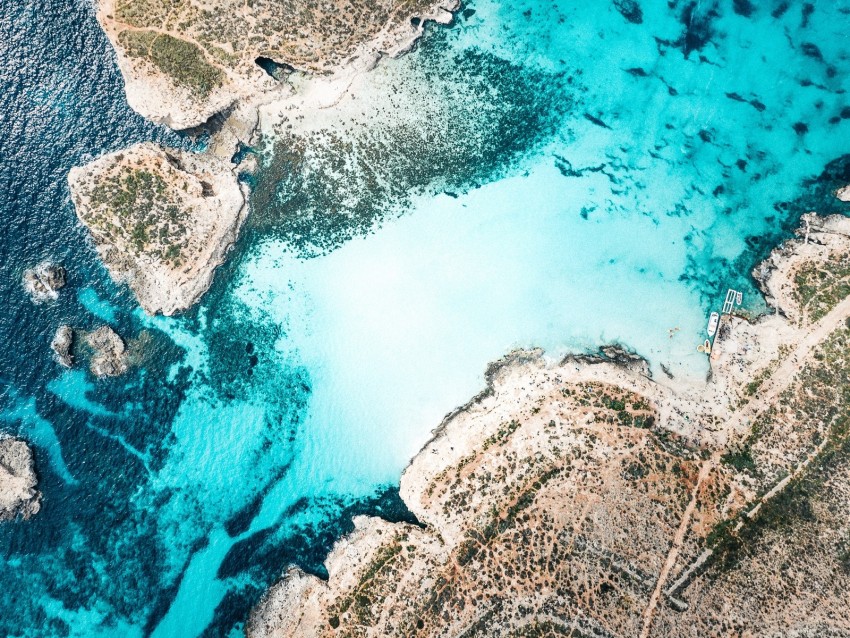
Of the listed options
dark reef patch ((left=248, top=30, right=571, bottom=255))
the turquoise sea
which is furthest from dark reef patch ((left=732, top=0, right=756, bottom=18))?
dark reef patch ((left=248, top=30, right=571, bottom=255))

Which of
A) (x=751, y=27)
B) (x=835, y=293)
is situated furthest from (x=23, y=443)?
(x=751, y=27)

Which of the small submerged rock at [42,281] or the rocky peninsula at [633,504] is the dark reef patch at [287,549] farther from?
the small submerged rock at [42,281]

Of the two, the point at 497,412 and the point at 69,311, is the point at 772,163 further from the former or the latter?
the point at 69,311

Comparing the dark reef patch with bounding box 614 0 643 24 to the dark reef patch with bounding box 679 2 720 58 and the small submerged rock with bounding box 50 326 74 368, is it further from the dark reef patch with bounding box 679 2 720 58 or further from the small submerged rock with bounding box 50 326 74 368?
the small submerged rock with bounding box 50 326 74 368

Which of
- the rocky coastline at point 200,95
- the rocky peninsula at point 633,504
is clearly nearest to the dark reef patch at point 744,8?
the rocky peninsula at point 633,504

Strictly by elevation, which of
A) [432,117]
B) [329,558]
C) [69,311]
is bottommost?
[329,558]

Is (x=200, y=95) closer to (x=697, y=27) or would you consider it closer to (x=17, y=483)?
(x=17, y=483)

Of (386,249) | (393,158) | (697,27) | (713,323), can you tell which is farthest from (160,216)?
(697,27)
